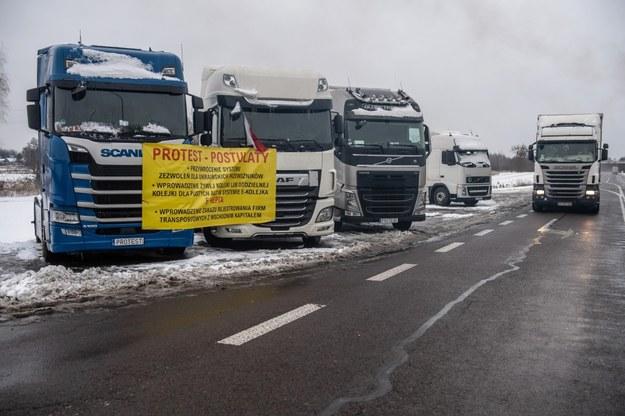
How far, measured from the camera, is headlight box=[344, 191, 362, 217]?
50.3ft

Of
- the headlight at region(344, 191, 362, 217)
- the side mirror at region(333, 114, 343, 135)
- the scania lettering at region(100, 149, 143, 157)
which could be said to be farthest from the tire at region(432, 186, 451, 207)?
the scania lettering at region(100, 149, 143, 157)

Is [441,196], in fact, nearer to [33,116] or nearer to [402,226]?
[402,226]

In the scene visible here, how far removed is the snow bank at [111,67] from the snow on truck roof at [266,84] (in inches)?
70.5

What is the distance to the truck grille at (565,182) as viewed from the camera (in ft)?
75.3

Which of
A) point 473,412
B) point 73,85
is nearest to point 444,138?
point 73,85

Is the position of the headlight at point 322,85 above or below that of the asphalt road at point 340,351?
above

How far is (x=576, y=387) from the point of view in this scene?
4.33m

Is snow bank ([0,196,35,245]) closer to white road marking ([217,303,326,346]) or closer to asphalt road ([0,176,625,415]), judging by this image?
asphalt road ([0,176,625,415])

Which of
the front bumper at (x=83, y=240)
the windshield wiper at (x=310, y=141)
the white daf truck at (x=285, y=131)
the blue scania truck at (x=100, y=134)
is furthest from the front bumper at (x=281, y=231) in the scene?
the front bumper at (x=83, y=240)

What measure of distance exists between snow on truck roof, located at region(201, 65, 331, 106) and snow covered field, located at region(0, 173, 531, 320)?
3.07 meters

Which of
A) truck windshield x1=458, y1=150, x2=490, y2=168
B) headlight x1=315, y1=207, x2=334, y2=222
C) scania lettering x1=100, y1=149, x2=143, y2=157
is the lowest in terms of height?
headlight x1=315, y1=207, x2=334, y2=222

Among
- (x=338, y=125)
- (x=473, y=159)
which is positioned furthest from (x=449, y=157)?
(x=338, y=125)

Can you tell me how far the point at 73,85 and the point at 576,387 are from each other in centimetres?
→ 841

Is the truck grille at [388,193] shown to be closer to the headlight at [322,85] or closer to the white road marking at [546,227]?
the headlight at [322,85]
